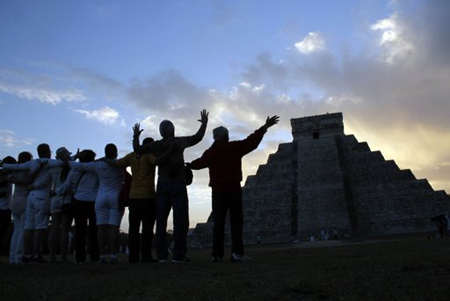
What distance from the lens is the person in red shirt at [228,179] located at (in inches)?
249

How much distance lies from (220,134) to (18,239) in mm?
4001

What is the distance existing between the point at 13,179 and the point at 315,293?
19.7 ft

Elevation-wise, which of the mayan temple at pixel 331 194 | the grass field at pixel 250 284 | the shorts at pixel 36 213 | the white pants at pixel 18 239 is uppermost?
the mayan temple at pixel 331 194

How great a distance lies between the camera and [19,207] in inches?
287

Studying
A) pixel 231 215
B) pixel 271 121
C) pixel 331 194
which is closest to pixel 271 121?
pixel 271 121

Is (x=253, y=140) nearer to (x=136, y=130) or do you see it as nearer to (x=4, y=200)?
(x=136, y=130)

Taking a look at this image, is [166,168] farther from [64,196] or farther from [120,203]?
[64,196]


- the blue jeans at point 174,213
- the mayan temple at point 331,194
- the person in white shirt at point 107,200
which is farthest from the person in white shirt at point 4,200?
the mayan temple at point 331,194

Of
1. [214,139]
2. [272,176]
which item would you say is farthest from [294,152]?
[214,139]

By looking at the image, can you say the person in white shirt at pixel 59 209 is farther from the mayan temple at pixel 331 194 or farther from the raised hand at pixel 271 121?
the mayan temple at pixel 331 194

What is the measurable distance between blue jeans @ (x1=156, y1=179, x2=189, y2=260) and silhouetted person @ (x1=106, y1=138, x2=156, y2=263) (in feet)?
0.92

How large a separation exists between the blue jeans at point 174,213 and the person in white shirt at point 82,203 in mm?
1590

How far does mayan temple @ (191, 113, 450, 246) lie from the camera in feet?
89.5

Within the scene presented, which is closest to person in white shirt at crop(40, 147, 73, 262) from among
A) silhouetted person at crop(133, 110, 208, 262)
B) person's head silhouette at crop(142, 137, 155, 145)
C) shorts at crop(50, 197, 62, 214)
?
shorts at crop(50, 197, 62, 214)
